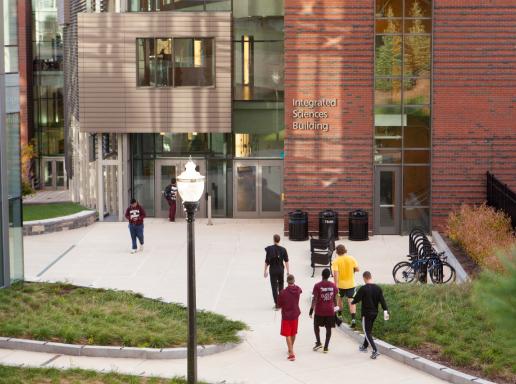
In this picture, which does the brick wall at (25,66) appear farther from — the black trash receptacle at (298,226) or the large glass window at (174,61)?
the black trash receptacle at (298,226)

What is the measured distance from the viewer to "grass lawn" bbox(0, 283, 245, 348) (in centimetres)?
1791

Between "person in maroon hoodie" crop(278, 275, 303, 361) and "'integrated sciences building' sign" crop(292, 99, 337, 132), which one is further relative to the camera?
"'integrated sciences building' sign" crop(292, 99, 337, 132)

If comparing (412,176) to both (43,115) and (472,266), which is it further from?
(43,115)

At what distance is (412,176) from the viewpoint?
31641 millimetres

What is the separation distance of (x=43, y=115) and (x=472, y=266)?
116 ft

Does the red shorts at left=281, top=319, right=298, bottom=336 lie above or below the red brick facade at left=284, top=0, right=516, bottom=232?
below

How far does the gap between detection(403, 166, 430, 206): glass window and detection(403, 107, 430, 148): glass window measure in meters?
0.75

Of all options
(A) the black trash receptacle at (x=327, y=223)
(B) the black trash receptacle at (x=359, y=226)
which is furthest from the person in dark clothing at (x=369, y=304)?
(B) the black trash receptacle at (x=359, y=226)

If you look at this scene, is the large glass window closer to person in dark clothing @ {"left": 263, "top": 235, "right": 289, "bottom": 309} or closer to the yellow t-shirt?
person in dark clothing @ {"left": 263, "top": 235, "right": 289, "bottom": 309}

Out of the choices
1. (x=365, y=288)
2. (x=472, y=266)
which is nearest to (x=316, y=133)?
(x=472, y=266)

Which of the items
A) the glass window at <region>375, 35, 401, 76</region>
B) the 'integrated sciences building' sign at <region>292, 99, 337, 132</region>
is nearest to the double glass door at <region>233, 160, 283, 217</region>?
the 'integrated sciences building' sign at <region>292, 99, 337, 132</region>

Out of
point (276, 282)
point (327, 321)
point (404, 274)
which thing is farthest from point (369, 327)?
point (404, 274)

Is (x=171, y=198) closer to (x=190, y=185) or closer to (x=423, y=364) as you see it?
(x=423, y=364)

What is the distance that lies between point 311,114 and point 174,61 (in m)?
6.20
